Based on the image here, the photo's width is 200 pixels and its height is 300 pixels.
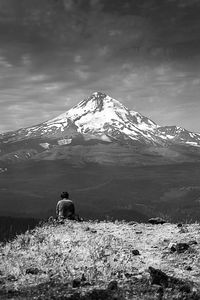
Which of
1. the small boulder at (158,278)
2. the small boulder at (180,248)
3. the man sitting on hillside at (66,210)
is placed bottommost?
the small boulder at (158,278)

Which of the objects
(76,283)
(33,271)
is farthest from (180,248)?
(33,271)

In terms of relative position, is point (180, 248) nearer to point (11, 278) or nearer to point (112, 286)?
point (112, 286)

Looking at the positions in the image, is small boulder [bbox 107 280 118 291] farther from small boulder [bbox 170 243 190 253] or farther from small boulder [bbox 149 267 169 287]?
small boulder [bbox 170 243 190 253]

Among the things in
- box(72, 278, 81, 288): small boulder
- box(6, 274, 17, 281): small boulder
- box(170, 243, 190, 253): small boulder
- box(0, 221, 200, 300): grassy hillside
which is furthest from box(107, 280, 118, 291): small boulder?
box(170, 243, 190, 253): small boulder

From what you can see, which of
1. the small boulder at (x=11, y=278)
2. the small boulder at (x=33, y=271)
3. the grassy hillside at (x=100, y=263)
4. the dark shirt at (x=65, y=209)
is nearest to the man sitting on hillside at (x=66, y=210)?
the dark shirt at (x=65, y=209)

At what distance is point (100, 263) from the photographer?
1628cm

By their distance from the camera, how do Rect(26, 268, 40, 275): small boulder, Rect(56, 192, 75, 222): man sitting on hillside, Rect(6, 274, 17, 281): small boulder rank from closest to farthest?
Rect(6, 274, 17, 281): small boulder, Rect(26, 268, 40, 275): small boulder, Rect(56, 192, 75, 222): man sitting on hillside

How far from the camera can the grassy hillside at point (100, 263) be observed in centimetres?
1269

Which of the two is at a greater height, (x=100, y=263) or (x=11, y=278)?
(x=100, y=263)

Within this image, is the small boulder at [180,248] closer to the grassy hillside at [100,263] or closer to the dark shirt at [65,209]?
the grassy hillside at [100,263]

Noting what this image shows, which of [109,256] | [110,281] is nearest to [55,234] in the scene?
[109,256]

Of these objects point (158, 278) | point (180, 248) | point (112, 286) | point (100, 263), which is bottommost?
point (112, 286)

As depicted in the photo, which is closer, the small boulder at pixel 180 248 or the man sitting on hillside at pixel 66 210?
the small boulder at pixel 180 248

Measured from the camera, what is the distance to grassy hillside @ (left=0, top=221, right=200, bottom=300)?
41.6ft
